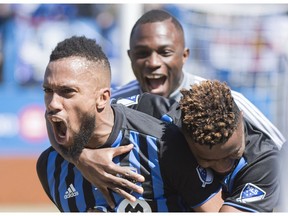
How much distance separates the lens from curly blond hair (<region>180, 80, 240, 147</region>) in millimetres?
3527

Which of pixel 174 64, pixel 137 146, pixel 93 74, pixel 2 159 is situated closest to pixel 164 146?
pixel 137 146

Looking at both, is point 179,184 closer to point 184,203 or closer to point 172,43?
point 184,203

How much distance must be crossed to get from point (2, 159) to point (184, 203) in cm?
729

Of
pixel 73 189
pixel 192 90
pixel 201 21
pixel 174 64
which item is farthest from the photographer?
pixel 201 21

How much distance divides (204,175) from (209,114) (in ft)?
1.28

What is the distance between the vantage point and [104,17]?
10.6 m

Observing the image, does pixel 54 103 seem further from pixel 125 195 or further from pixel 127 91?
pixel 127 91

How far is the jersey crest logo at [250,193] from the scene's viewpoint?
376 centimetres

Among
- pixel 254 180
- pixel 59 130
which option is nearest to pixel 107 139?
pixel 59 130

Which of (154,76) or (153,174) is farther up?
(154,76)

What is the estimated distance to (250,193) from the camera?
3766 millimetres

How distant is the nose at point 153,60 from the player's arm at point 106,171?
1.30 meters

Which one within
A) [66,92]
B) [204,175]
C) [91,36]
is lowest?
[91,36]

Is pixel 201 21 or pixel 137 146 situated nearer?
pixel 137 146
